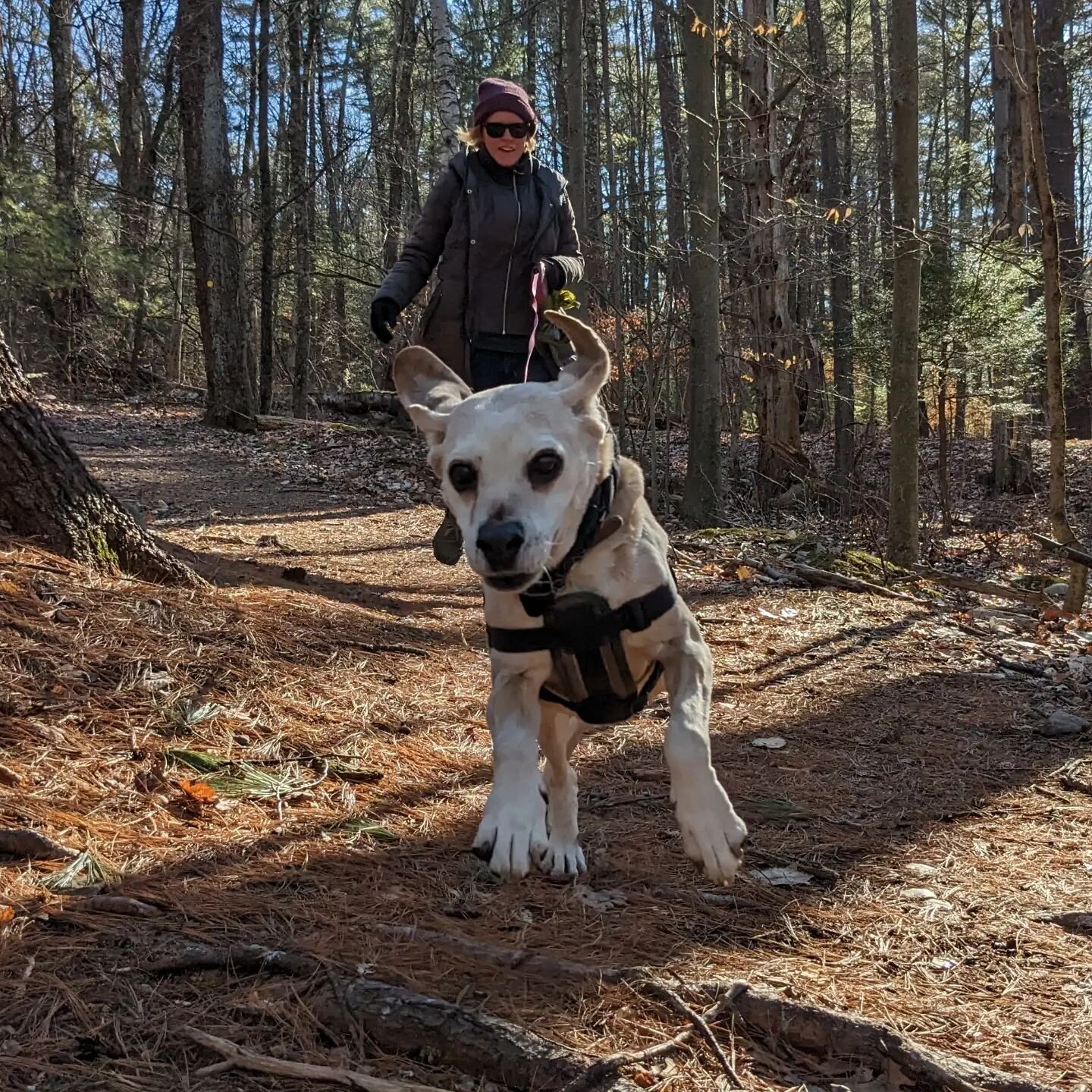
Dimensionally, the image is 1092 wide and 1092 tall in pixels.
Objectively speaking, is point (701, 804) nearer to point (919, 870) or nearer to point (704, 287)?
point (919, 870)

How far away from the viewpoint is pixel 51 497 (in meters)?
4.60

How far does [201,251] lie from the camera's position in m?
15.9

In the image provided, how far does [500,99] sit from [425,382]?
1.99 m

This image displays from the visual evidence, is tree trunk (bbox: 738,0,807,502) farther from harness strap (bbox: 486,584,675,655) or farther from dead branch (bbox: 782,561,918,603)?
harness strap (bbox: 486,584,675,655)

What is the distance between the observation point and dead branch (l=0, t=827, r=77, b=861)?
2766mm

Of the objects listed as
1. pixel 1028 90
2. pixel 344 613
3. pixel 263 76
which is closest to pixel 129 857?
pixel 344 613

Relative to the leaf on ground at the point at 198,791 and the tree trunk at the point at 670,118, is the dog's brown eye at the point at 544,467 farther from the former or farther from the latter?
the tree trunk at the point at 670,118

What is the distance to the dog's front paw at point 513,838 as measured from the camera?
2.39 metres

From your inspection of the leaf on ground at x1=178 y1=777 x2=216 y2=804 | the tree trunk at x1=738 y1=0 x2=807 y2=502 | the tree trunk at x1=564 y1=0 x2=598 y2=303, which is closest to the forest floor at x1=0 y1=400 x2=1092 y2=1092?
the leaf on ground at x1=178 y1=777 x2=216 y2=804

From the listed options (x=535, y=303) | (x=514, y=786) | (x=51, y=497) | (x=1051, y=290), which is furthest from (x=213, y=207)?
(x=514, y=786)

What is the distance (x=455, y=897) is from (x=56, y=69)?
24.6m

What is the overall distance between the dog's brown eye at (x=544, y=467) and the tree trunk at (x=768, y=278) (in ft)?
30.6

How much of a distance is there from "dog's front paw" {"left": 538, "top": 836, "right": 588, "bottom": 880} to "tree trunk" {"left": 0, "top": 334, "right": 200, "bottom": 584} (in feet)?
9.01

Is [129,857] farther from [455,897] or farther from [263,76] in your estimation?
[263,76]
